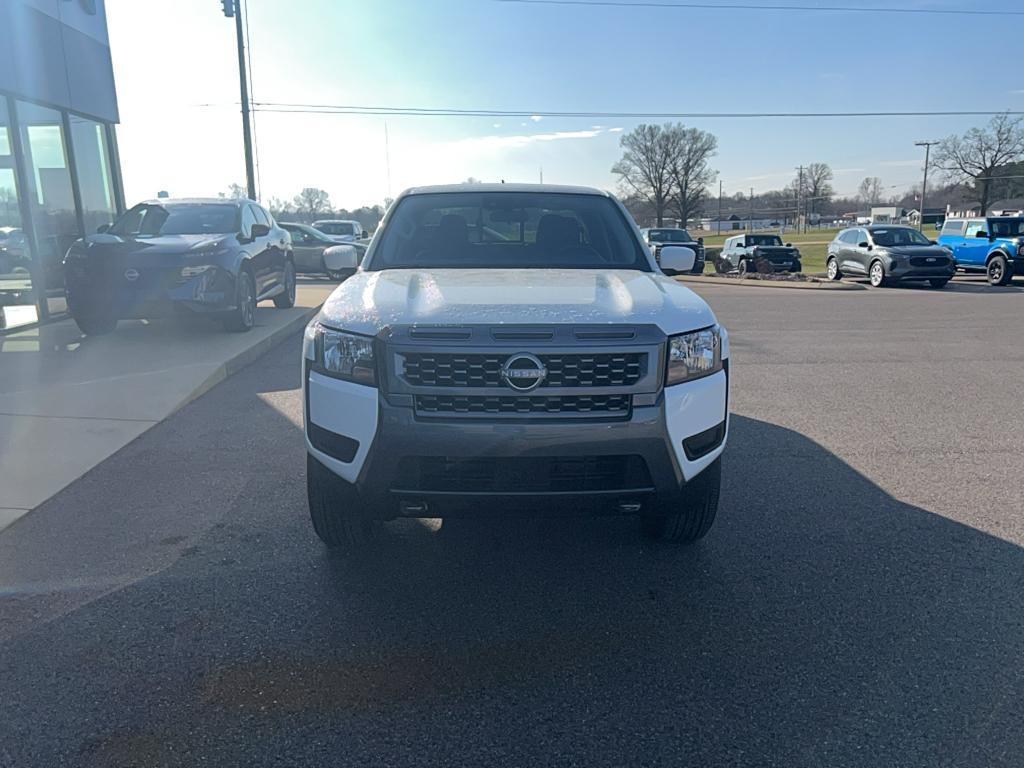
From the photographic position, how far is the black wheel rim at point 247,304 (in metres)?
9.35

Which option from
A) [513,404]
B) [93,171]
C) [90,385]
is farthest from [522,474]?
[93,171]

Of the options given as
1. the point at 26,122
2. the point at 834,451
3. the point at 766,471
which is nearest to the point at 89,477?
the point at 766,471

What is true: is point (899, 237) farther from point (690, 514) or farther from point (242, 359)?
point (690, 514)

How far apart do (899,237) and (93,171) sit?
771 inches

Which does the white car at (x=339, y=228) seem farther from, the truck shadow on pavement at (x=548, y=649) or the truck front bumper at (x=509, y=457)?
the truck front bumper at (x=509, y=457)

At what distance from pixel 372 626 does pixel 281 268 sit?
9424 mm

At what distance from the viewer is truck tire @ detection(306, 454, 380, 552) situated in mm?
3025

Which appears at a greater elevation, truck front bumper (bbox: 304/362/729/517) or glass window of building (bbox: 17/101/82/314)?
glass window of building (bbox: 17/101/82/314)

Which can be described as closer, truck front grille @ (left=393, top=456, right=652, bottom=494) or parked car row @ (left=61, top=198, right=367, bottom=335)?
truck front grille @ (left=393, top=456, right=652, bottom=494)

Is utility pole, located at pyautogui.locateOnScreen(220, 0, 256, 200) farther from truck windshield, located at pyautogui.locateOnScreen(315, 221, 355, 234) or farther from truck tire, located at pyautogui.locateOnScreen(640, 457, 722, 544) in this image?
truck tire, located at pyautogui.locateOnScreen(640, 457, 722, 544)

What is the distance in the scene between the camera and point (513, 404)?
9.10ft

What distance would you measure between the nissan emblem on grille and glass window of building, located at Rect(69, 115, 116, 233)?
38.1 ft

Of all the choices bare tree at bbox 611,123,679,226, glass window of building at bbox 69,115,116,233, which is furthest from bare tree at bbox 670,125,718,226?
glass window of building at bbox 69,115,116,233

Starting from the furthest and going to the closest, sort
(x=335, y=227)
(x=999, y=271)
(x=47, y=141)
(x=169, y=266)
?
(x=335, y=227) < (x=999, y=271) < (x=47, y=141) < (x=169, y=266)
